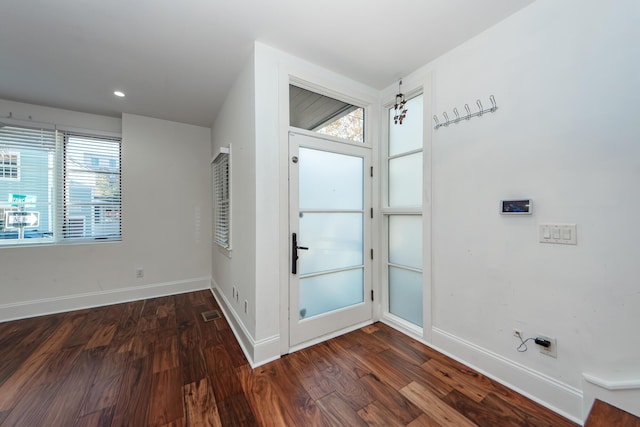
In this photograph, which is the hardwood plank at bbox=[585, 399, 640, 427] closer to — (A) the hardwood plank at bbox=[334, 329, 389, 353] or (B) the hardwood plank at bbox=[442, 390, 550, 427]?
(B) the hardwood plank at bbox=[442, 390, 550, 427]

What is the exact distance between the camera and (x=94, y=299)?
3.22 m

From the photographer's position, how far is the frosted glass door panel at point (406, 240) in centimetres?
240

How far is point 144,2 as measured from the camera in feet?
5.17

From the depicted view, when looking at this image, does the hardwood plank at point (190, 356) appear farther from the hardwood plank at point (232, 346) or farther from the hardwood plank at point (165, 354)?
the hardwood plank at point (232, 346)

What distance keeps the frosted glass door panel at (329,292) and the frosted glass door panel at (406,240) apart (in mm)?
452

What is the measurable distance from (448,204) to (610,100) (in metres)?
1.07

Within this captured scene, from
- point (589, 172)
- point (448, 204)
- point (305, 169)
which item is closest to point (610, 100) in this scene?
point (589, 172)

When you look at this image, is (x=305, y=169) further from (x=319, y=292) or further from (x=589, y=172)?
(x=589, y=172)

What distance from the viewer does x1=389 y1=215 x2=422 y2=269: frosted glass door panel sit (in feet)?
7.87

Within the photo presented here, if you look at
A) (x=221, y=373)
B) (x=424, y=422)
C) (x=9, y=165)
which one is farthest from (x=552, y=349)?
(x=9, y=165)

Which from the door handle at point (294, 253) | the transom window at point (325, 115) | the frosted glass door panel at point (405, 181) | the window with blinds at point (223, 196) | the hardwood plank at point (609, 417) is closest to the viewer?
the hardwood plank at point (609, 417)

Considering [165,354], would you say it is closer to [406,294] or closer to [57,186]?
[406,294]

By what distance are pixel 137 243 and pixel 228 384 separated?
2799 mm

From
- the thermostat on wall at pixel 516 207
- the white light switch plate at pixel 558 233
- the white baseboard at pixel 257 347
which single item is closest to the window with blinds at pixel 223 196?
the white baseboard at pixel 257 347
